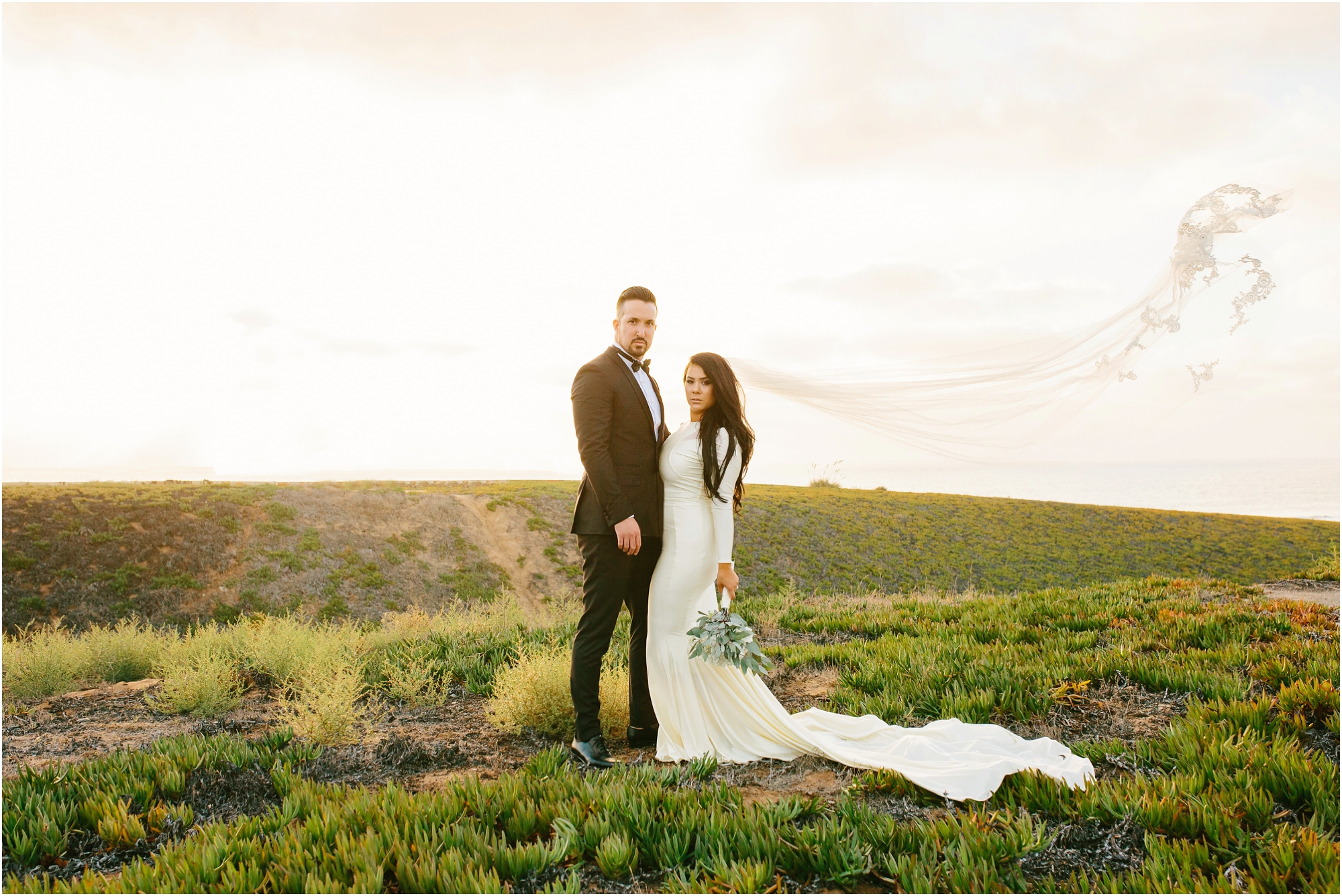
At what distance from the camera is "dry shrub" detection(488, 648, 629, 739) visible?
5.21 meters

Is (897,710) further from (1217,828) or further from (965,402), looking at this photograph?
(965,402)

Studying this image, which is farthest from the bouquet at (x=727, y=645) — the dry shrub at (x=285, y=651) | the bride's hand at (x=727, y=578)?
the dry shrub at (x=285, y=651)

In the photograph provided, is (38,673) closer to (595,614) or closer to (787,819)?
(595,614)

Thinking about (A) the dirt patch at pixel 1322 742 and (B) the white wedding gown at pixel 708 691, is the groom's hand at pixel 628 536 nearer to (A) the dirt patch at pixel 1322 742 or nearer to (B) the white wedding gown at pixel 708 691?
(B) the white wedding gown at pixel 708 691

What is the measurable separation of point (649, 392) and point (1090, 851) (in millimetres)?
3630

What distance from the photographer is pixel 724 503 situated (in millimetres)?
4695

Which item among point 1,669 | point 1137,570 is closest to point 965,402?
point 1,669

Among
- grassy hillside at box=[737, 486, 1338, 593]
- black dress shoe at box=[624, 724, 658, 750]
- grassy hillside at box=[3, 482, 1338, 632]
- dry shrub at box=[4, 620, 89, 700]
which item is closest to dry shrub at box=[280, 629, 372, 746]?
black dress shoe at box=[624, 724, 658, 750]

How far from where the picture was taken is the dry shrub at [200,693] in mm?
5996

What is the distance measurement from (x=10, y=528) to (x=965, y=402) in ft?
81.4

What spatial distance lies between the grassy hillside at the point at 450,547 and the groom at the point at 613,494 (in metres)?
15.9

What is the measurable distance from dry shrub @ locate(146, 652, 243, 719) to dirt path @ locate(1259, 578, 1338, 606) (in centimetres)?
1301

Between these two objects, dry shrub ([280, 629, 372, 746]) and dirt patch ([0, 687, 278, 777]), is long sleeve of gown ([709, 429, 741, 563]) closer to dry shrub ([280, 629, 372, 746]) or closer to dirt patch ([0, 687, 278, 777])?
dry shrub ([280, 629, 372, 746])

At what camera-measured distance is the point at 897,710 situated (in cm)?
503
